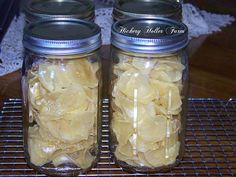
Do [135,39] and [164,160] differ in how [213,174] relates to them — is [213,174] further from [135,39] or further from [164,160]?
[135,39]

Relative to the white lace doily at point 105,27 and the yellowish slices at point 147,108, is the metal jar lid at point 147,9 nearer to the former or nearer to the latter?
the yellowish slices at point 147,108

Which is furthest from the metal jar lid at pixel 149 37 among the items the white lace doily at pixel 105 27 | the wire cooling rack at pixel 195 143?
the white lace doily at pixel 105 27

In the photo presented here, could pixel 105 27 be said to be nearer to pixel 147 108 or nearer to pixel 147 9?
pixel 147 9

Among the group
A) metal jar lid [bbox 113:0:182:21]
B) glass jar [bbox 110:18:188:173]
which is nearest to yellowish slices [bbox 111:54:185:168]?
glass jar [bbox 110:18:188:173]

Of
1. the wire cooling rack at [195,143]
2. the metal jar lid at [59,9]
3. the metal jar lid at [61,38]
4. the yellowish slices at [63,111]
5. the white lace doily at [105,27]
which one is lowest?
the white lace doily at [105,27]

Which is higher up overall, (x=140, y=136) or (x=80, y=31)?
(x=80, y=31)

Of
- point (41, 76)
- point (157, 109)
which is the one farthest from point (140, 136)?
point (41, 76)
